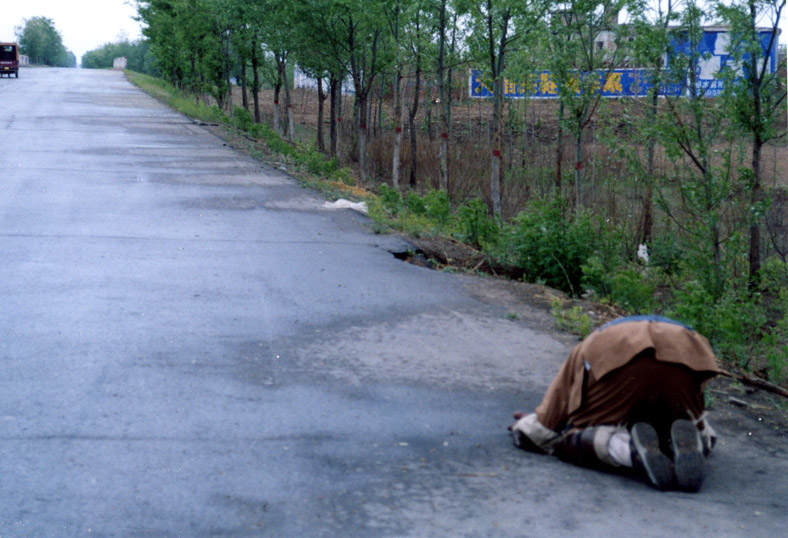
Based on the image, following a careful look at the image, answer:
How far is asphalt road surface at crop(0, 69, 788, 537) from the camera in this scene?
407 cm

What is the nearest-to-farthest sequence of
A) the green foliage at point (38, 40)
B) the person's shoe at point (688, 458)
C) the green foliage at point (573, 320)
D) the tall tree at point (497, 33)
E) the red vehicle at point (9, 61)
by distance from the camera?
the person's shoe at point (688, 458), the green foliage at point (573, 320), the tall tree at point (497, 33), the red vehicle at point (9, 61), the green foliage at point (38, 40)

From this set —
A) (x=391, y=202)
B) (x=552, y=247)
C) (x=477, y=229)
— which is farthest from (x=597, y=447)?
(x=391, y=202)

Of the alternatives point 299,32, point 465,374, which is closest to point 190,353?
point 465,374

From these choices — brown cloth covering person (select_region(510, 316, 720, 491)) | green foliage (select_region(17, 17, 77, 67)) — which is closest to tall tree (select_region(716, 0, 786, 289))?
brown cloth covering person (select_region(510, 316, 720, 491))

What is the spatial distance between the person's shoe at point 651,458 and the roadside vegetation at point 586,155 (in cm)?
272

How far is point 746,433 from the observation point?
548cm

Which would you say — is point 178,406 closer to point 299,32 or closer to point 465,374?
point 465,374

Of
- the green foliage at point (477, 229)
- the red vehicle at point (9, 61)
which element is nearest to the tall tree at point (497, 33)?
the green foliage at point (477, 229)

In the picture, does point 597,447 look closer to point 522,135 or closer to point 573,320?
point 573,320

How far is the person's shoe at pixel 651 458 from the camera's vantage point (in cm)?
444

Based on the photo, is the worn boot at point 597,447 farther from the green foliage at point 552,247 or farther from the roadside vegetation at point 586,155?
the green foliage at point 552,247

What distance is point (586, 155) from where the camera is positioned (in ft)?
100

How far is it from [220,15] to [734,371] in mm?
24595

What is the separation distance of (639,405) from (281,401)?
6.99ft
